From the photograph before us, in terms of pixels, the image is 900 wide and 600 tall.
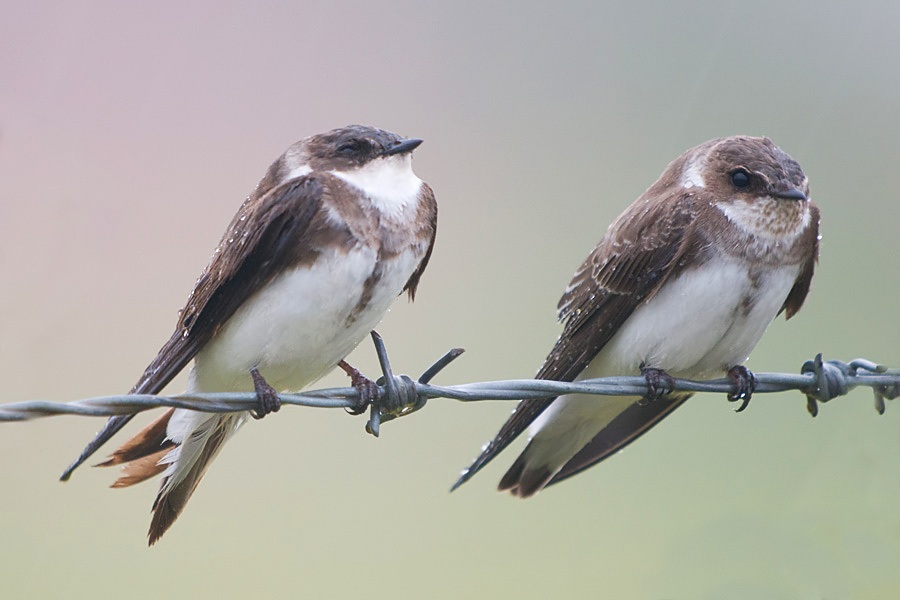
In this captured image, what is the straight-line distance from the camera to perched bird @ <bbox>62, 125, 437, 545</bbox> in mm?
3781

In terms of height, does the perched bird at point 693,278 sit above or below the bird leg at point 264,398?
above

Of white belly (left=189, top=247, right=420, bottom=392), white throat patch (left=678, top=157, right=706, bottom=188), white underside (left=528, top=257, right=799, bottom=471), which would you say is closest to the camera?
white belly (left=189, top=247, right=420, bottom=392)

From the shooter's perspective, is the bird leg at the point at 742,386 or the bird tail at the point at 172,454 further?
Result: the bird leg at the point at 742,386

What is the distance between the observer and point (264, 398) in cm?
337

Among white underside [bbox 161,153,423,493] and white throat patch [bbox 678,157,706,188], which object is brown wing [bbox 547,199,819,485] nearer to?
white throat patch [bbox 678,157,706,188]

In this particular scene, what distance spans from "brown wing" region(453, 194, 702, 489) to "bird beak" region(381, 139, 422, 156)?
0.87 m

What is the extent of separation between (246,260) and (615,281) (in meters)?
1.40

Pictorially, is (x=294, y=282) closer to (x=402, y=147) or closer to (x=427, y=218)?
(x=427, y=218)

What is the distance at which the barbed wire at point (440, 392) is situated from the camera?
8.84ft

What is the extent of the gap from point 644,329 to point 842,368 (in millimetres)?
736

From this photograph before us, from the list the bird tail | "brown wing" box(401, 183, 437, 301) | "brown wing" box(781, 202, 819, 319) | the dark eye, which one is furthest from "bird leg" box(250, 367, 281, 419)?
"brown wing" box(781, 202, 819, 319)

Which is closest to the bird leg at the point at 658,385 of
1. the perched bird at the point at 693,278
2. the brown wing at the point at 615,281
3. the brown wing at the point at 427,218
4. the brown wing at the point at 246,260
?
the perched bird at the point at 693,278

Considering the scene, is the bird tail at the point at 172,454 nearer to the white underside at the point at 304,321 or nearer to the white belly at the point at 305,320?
the white underside at the point at 304,321

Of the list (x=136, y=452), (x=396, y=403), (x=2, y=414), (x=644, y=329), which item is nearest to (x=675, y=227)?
(x=644, y=329)
